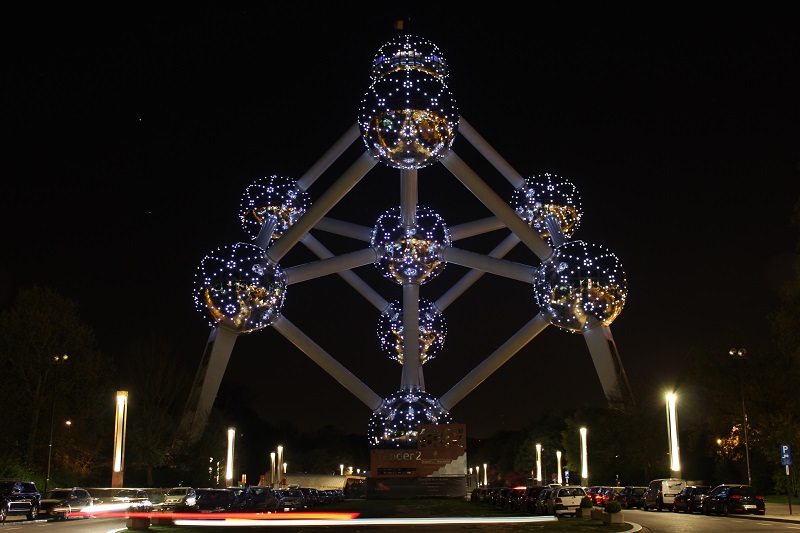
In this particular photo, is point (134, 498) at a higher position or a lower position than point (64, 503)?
higher

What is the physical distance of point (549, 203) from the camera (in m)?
41.8


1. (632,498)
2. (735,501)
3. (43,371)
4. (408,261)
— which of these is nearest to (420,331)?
(408,261)

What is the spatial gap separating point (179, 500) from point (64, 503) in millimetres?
3828

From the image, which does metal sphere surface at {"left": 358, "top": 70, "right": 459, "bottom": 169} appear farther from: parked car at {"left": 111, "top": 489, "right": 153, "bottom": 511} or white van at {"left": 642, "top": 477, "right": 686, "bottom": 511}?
white van at {"left": 642, "top": 477, "right": 686, "bottom": 511}

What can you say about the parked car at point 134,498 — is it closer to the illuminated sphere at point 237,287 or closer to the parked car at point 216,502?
the parked car at point 216,502

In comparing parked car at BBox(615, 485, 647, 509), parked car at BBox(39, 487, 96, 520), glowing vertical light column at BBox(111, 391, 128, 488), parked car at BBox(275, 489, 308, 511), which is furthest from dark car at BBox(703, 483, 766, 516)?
glowing vertical light column at BBox(111, 391, 128, 488)

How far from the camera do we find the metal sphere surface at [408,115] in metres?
33.6

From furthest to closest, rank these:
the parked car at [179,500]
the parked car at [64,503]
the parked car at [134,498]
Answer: the parked car at [179,500], the parked car at [134,498], the parked car at [64,503]

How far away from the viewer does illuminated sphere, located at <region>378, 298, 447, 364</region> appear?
140 ft

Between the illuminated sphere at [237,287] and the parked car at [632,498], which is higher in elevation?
the illuminated sphere at [237,287]

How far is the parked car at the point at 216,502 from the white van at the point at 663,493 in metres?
15.7

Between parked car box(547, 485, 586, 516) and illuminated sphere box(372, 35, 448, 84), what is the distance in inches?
583

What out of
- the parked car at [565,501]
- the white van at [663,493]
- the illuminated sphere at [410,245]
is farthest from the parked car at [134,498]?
the white van at [663,493]

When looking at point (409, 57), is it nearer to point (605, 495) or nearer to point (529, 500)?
point (529, 500)
